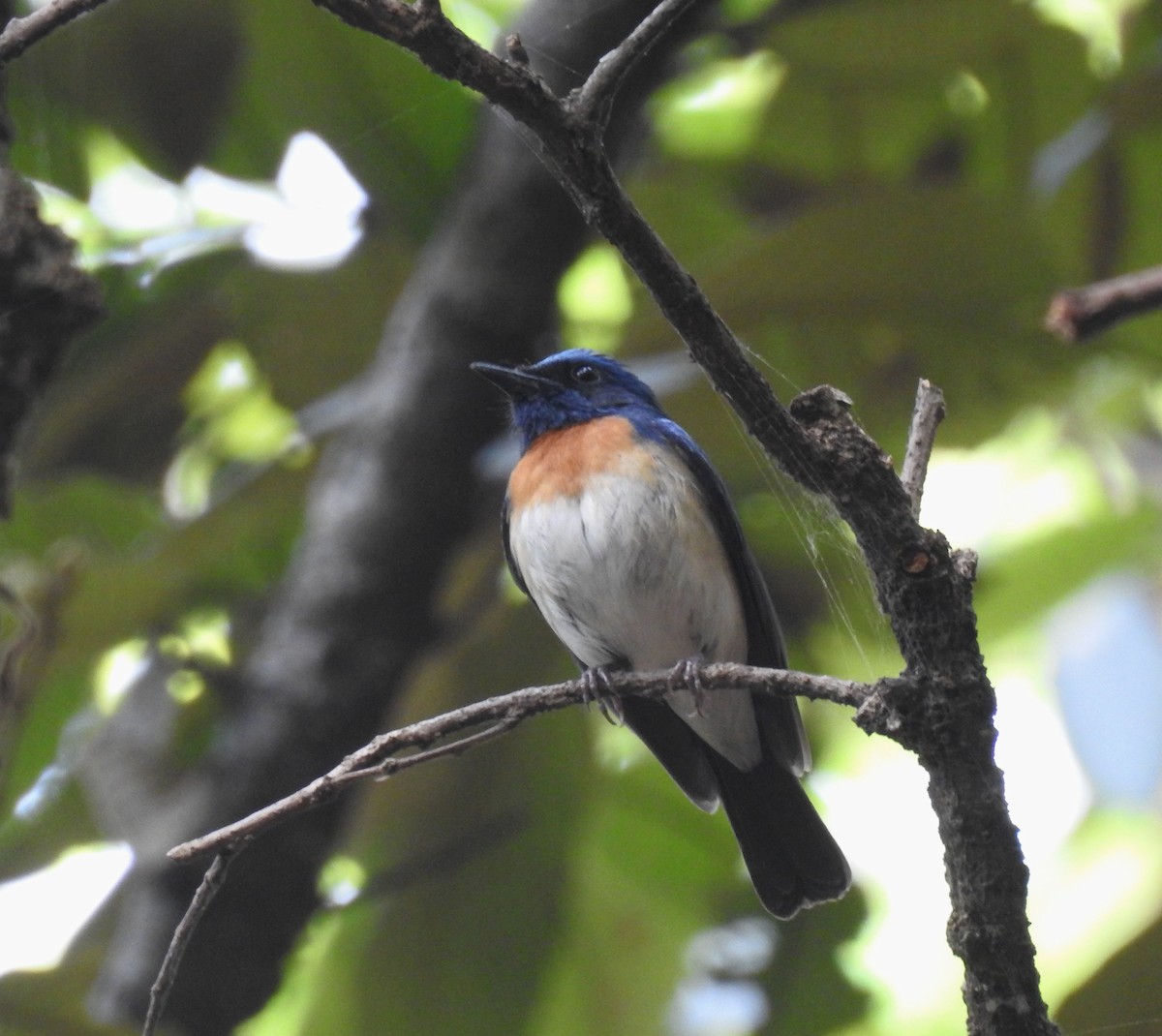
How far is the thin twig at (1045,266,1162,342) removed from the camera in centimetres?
204

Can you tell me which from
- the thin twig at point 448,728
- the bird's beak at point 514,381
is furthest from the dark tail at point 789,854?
the thin twig at point 448,728

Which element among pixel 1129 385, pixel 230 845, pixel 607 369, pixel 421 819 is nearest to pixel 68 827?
pixel 421 819

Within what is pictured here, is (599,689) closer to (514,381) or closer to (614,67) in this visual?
(614,67)

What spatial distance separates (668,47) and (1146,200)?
1577mm

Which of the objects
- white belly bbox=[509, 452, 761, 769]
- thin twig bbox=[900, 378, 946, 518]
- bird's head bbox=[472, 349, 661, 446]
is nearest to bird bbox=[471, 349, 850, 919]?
white belly bbox=[509, 452, 761, 769]

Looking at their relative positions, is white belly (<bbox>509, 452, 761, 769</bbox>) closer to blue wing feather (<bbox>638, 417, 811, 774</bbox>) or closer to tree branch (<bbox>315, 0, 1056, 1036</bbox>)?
blue wing feather (<bbox>638, 417, 811, 774</bbox>)

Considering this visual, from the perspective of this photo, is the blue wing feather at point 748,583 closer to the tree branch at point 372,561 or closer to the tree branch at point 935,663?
the tree branch at point 372,561

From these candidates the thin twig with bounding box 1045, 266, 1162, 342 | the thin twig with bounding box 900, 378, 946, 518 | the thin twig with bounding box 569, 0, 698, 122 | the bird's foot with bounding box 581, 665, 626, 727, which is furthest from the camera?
the bird's foot with bounding box 581, 665, 626, 727

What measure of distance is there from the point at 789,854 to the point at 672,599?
71cm

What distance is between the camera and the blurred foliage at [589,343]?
3.88 metres

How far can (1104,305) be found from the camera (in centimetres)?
204

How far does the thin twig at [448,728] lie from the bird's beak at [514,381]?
1.94 meters

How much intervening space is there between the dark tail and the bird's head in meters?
1.17

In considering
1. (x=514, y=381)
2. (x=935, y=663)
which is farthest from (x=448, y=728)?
(x=514, y=381)
